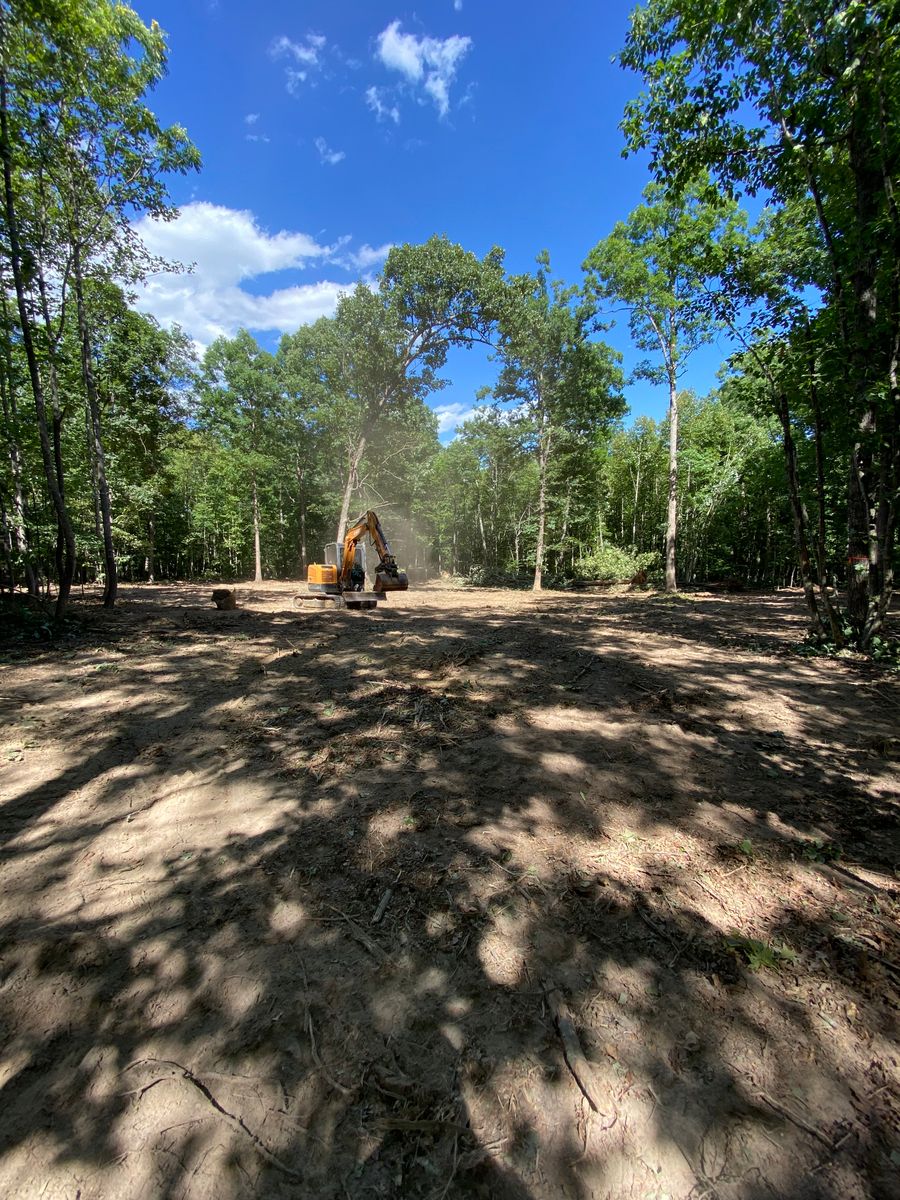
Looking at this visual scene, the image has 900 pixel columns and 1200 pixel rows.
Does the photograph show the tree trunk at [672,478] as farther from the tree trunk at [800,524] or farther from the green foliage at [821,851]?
the green foliage at [821,851]

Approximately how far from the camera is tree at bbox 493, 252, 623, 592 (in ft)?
58.4

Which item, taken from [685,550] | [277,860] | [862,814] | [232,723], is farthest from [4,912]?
[685,550]

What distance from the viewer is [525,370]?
19.1 metres

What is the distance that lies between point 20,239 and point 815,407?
468 inches

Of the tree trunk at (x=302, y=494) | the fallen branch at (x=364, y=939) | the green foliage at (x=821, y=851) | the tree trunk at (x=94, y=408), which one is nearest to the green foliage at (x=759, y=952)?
the green foliage at (x=821, y=851)

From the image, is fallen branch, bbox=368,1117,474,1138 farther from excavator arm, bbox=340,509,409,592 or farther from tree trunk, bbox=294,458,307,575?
tree trunk, bbox=294,458,307,575

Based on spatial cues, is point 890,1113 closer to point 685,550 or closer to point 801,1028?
point 801,1028

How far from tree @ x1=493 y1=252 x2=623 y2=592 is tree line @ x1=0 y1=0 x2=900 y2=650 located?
0.37ft

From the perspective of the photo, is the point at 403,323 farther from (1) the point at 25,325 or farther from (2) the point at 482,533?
(2) the point at 482,533

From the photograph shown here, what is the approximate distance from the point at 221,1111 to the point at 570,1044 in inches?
45.2

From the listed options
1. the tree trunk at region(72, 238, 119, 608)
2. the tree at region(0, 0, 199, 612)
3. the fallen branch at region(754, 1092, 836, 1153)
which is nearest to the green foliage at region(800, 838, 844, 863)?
the fallen branch at region(754, 1092, 836, 1153)

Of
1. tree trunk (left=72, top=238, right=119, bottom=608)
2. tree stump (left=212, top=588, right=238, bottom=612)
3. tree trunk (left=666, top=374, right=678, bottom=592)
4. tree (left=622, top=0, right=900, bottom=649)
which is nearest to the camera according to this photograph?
tree (left=622, top=0, right=900, bottom=649)

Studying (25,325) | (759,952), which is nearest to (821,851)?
(759,952)

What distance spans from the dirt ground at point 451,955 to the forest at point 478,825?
1cm
